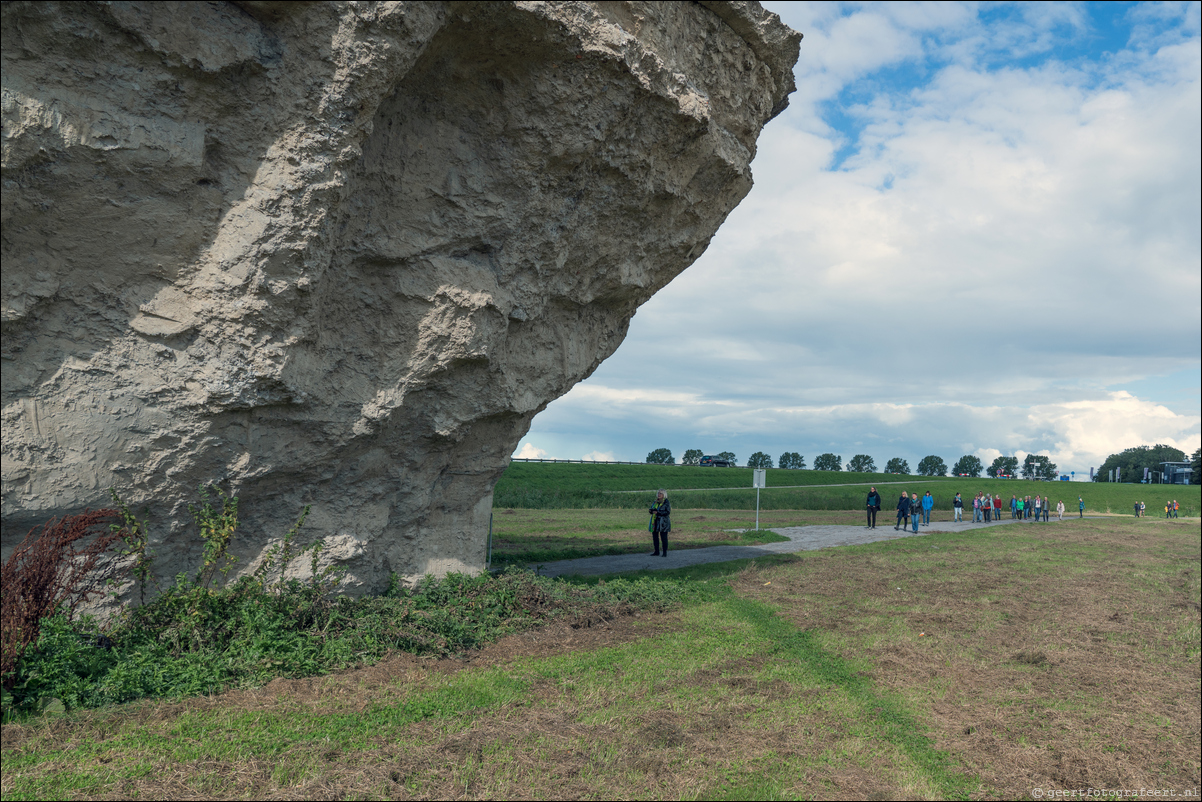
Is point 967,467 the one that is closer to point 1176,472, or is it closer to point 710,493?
point 710,493

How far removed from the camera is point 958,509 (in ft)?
121

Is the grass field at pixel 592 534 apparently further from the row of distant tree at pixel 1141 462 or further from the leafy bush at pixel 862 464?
the leafy bush at pixel 862 464

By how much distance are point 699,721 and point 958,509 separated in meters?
35.8

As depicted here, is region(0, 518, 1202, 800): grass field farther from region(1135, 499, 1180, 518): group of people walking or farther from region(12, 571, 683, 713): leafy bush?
region(1135, 499, 1180, 518): group of people walking

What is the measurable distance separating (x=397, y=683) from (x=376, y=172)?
5816 millimetres

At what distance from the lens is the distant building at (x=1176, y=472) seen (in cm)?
419

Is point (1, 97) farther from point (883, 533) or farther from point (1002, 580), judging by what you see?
point (883, 533)

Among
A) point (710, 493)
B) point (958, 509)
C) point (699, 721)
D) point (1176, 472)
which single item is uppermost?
point (1176, 472)

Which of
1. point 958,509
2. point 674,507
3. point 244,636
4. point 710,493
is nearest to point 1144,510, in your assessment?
point 958,509

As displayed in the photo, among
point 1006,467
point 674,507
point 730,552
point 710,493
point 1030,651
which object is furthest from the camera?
point 1006,467

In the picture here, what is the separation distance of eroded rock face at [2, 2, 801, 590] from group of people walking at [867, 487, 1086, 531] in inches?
872

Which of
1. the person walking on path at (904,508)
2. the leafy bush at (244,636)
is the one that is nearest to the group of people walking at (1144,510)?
the person walking on path at (904,508)

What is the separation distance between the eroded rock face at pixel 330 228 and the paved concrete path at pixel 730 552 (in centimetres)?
486

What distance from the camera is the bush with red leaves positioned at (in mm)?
5746
